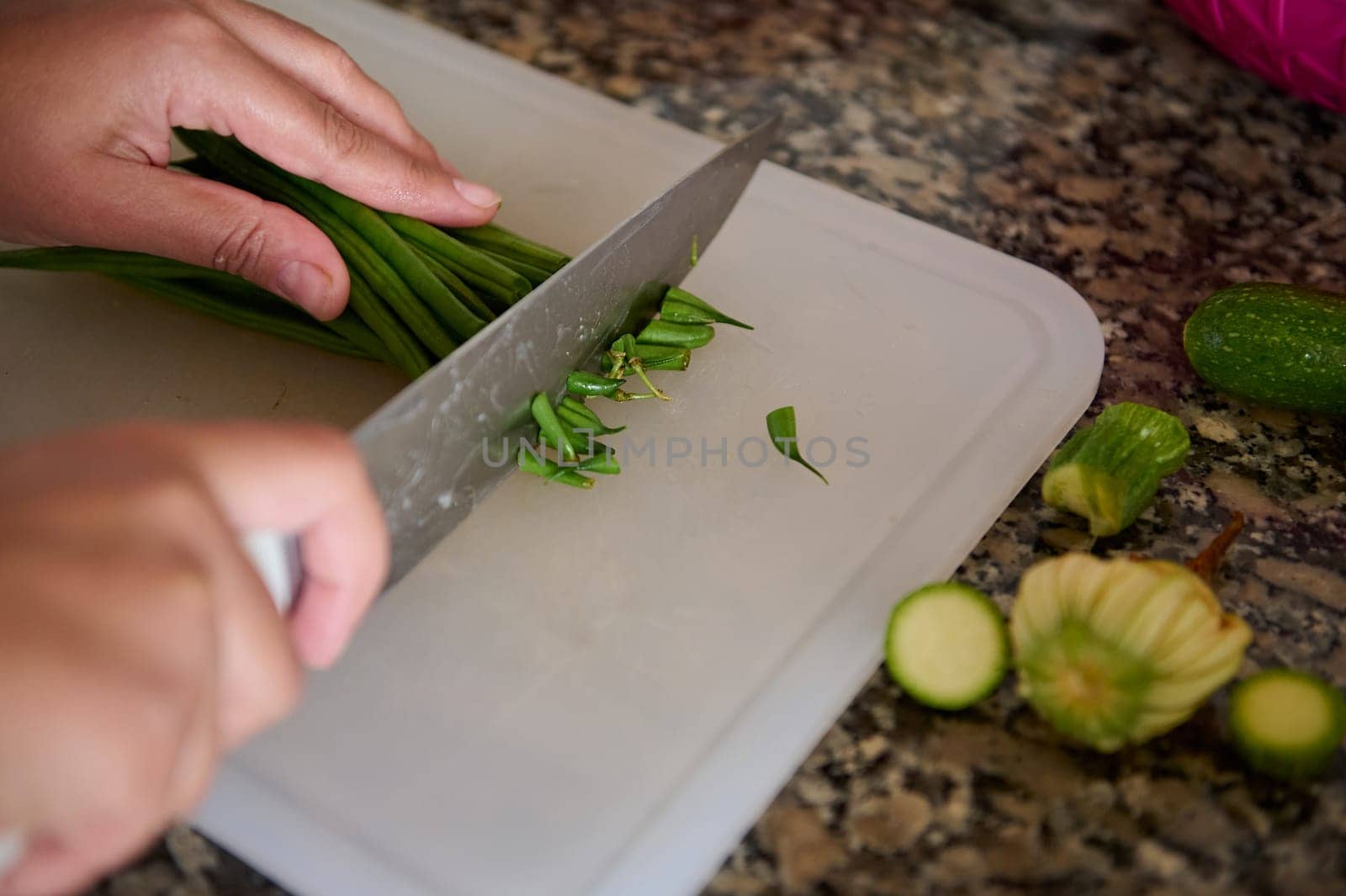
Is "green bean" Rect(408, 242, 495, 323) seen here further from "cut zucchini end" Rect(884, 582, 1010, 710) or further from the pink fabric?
the pink fabric

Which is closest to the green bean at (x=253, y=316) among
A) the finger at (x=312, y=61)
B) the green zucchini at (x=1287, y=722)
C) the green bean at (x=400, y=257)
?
the green bean at (x=400, y=257)

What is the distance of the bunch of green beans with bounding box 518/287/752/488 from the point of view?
1.84 metres

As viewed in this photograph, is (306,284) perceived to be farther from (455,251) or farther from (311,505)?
(311,505)

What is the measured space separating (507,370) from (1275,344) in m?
1.21

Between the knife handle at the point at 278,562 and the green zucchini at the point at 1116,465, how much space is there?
3.60ft

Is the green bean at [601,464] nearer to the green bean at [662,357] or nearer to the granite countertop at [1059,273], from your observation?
the green bean at [662,357]

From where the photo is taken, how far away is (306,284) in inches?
75.6

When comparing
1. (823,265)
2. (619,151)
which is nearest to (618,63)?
(619,151)

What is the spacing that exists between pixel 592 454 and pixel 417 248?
469 millimetres

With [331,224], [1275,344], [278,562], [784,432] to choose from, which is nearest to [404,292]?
[331,224]

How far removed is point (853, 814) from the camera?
1.55 m

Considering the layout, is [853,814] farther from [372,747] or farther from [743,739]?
[372,747]

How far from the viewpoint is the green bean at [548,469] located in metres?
1.83

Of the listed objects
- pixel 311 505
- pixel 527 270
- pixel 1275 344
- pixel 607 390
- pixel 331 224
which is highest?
pixel 311 505
